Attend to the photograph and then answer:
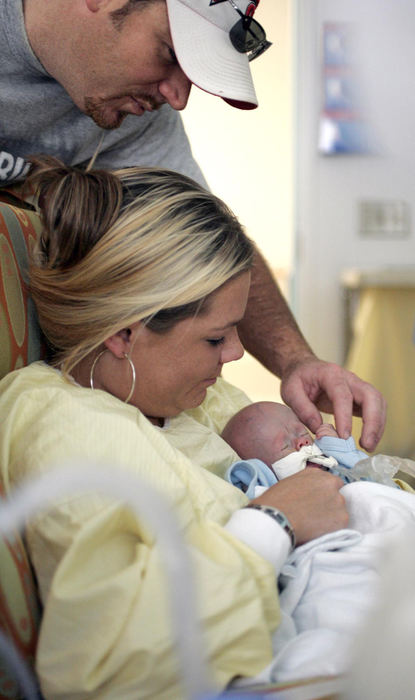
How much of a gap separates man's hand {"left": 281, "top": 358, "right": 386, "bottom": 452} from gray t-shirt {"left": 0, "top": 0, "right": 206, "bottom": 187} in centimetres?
50

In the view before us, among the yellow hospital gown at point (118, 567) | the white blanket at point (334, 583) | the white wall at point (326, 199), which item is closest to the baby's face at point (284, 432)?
the white blanket at point (334, 583)

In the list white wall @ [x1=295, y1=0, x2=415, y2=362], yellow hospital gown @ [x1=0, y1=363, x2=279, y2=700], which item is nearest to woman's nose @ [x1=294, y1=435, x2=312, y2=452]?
yellow hospital gown @ [x1=0, y1=363, x2=279, y2=700]

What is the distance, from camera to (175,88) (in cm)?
141

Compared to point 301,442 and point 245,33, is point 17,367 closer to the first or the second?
point 301,442

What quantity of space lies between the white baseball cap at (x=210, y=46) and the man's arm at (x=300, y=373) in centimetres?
46

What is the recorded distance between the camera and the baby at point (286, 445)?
132 cm

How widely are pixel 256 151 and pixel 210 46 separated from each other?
2.92 metres

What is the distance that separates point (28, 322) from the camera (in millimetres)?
1192

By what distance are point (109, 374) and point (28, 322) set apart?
0.54ft

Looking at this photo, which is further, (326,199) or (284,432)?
(326,199)

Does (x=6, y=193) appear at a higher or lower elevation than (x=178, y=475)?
higher

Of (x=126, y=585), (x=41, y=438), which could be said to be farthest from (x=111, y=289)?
(x=126, y=585)

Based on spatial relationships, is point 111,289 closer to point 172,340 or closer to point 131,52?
point 172,340

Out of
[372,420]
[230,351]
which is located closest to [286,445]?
[372,420]
